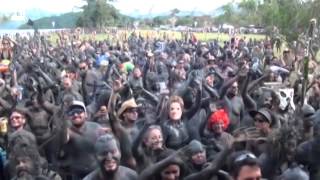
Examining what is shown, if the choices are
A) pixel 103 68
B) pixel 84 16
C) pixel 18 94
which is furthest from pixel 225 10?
pixel 18 94

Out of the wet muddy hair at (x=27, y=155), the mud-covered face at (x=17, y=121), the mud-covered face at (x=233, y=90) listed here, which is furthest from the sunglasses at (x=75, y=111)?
the mud-covered face at (x=233, y=90)

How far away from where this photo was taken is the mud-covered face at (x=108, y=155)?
5.02 m

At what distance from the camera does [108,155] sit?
16.5ft

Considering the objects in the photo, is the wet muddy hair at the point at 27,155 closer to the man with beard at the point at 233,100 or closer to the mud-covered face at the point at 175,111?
the mud-covered face at the point at 175,111

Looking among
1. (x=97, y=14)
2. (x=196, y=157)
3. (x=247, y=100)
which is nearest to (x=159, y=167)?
(x=196, y=157)

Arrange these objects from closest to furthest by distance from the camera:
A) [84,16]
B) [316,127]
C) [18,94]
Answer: [316,127] → [18,94] → [84,16]

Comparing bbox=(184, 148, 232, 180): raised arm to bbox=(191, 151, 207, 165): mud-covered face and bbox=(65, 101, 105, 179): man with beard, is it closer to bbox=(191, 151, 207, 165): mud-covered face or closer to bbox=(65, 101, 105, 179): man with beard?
bbox=(191, 151, 207, 165): mud-covered face

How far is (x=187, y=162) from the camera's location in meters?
5.57

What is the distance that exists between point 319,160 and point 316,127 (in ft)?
2.47

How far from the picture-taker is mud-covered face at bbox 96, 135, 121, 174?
5.02 meters

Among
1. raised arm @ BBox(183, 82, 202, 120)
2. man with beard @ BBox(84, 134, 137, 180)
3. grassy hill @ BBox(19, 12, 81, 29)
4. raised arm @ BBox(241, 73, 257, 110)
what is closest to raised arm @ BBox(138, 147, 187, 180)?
man with beard @ BBox(84, 134, 137, 180)

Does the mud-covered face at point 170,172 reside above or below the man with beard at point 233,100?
above

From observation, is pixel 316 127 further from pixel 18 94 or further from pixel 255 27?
pixel 255 27

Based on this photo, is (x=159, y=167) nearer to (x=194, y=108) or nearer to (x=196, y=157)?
(x=196, y=157)
